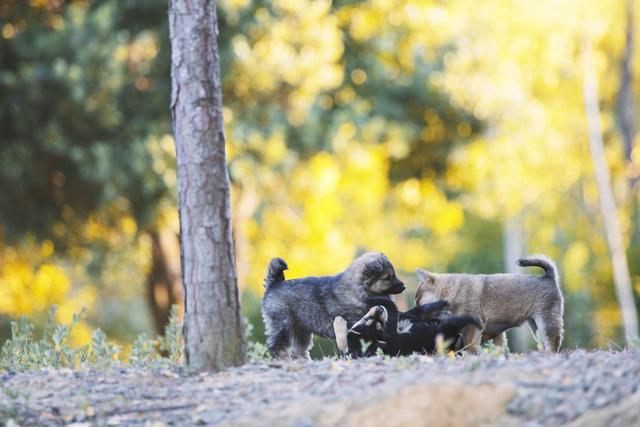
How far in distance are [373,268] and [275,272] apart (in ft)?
2.95

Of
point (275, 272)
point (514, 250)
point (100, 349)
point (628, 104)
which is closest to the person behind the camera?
point (100, 349)

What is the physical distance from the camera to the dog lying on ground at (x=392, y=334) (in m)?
8.09

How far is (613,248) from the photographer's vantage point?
→ 2197 cm

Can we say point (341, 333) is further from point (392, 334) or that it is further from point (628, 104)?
point (628, 104)

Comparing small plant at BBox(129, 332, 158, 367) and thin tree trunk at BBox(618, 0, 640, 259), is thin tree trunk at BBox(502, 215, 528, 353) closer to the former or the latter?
thin tree trunk at BBox(618, 0, 640, 259)

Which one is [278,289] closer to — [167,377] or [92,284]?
[167,377]

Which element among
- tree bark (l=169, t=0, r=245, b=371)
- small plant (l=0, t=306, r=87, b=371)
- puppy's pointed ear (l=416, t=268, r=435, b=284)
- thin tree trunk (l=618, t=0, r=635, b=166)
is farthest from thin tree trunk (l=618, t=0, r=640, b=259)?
tree bark (l=169, t=0, r=245, b=371)

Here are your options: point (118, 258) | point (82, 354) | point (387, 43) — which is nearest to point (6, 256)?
point (118, 258)

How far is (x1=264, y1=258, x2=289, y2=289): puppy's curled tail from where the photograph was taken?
29.4ft

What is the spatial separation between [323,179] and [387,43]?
2683 millimetres

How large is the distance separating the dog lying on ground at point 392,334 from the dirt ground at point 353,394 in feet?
3.24

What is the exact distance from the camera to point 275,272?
354 inches

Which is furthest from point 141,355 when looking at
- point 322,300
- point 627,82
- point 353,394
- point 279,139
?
point 627,82

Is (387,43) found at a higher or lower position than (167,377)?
higher
